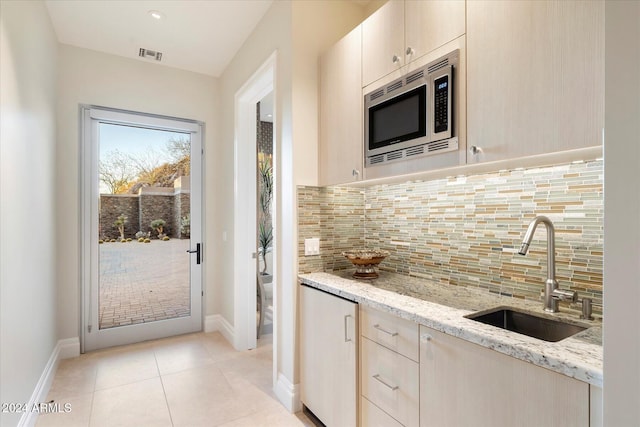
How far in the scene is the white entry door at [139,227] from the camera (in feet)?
10.7

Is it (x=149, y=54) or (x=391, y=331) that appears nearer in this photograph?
(x=391, y=331)

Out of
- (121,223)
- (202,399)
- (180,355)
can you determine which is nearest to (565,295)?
(202,399)

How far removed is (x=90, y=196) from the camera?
10.6ft

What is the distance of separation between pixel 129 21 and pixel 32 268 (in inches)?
80.7

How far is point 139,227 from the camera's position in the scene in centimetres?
347

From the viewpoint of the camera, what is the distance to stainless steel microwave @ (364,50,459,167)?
149cm

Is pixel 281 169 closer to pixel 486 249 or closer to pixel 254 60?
pixel 254 60

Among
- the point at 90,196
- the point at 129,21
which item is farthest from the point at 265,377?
the point at 129,21

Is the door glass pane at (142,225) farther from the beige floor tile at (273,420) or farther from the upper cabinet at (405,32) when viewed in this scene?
the upper cabinet at (405,32)

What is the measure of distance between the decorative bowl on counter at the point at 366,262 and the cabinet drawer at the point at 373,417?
688 mm

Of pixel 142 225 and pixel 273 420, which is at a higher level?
pixel 142 225

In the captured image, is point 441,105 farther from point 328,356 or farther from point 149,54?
point 149,54

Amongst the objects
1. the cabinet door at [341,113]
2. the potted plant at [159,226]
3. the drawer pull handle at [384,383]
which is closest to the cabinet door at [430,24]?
the cabinet door at [341,113]

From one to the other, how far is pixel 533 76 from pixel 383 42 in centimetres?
89
